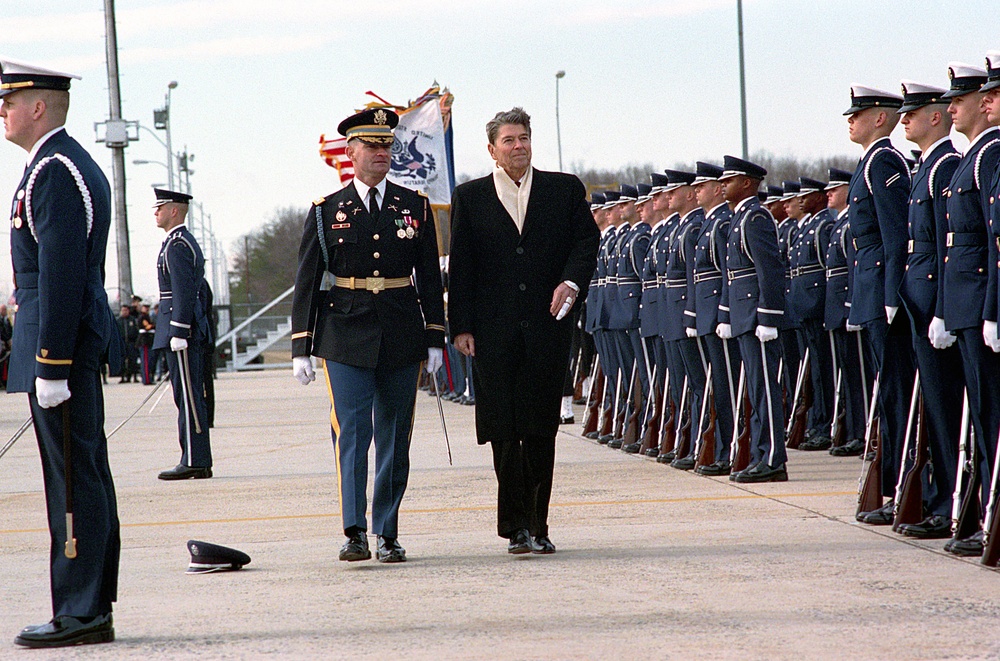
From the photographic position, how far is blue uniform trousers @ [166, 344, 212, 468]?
1145 centimetres

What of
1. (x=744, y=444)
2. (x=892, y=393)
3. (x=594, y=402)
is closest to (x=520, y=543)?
(x=892, y=393)

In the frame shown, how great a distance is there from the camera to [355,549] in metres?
6.95

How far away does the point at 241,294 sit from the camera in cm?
9438

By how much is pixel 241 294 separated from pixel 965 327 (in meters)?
90.0

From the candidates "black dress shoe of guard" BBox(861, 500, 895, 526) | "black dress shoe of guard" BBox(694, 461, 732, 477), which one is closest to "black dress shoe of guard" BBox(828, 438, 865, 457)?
"black dress shoe of guard" BBox(694, 461, 732, 477)

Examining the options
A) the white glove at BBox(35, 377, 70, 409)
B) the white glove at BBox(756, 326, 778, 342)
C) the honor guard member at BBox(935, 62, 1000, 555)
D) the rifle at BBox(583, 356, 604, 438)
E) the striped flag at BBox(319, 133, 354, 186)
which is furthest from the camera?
the striped flag at BBox(319, 133, 354, 186)

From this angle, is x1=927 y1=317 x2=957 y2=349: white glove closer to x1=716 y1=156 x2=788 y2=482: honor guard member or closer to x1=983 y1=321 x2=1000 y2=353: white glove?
x1=983 y1=321 x2=1000 y2=353: white glove

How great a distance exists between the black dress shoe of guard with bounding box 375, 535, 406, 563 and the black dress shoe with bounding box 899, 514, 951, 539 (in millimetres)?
2552

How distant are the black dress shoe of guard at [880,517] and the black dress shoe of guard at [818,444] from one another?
4755 mm

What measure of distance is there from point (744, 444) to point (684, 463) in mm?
939

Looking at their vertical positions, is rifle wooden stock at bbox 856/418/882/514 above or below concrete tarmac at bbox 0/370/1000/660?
above

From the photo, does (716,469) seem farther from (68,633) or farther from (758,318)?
(68,633)

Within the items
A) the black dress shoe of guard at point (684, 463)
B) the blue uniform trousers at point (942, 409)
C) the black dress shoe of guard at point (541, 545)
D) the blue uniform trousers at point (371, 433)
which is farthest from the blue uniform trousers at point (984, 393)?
the black dress shoe of guard at point (684, 463)

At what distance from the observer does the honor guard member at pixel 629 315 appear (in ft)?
41.6
